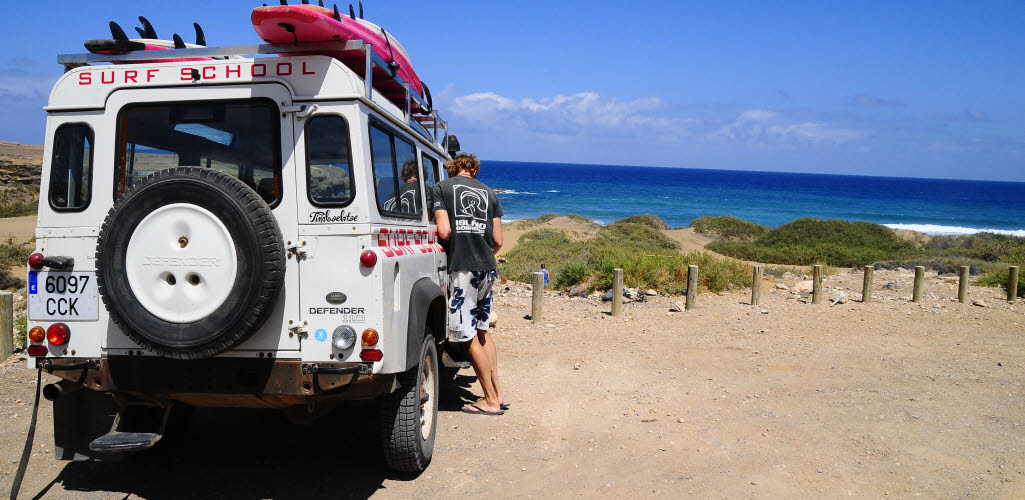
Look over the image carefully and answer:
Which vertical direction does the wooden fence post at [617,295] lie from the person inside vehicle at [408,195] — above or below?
below

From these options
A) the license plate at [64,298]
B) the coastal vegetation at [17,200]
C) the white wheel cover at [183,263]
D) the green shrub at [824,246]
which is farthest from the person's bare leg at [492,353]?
the coastal vegetation at [17,200]

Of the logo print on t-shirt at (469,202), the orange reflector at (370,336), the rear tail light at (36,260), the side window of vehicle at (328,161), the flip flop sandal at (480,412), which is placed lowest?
the flip flop sandal at (480,412)

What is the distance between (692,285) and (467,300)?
21.0ft

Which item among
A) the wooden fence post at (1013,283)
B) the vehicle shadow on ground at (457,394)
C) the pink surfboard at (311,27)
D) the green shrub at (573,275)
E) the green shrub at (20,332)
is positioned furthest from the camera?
the green shrub at (573,275)

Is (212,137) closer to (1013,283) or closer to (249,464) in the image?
(249,464)

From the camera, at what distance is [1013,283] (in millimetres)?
12156

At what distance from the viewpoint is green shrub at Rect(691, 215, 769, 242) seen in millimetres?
32156

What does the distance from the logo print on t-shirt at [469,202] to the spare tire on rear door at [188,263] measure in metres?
2.10

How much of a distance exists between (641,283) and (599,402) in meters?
6.66

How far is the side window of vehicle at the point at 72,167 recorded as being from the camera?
12.2ft

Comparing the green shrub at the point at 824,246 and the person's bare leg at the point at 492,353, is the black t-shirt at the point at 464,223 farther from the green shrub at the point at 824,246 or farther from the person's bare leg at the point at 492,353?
the green shrub at the point at 824,246

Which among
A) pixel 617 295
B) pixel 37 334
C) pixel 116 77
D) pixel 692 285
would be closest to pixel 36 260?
pixel 37 334

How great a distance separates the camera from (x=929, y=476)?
461cm

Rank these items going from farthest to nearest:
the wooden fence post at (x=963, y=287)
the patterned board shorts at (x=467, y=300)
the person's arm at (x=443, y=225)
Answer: the wooden fence post at (x=963, y=287), the patterned board shorts at (x=467, y=300), the person's arm at (x=443, y=225)
